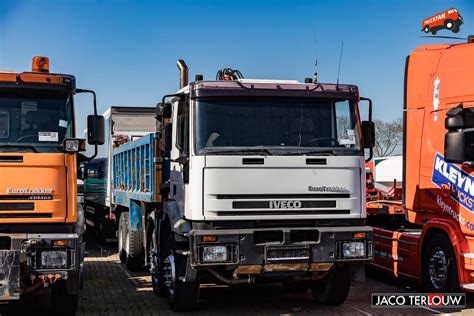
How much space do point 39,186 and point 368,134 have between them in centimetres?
410

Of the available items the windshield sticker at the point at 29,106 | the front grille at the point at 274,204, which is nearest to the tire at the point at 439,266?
the front grille at the point at 274,204

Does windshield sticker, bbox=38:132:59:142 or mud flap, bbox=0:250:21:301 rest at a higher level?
windshield sticker, bbox=38:132:59:142

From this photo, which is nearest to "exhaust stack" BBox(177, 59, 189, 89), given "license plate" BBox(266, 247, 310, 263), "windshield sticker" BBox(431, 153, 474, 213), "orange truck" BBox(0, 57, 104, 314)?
"orange truck" BBox(0, 57, 104, 314)

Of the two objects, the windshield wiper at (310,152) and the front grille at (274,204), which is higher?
the windshield wiper at (310,152)

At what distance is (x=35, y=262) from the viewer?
24.7 ft

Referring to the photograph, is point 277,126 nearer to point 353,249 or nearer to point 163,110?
point 163,110

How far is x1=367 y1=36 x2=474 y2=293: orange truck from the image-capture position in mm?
8797

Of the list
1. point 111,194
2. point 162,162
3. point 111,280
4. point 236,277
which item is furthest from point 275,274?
point 111,194

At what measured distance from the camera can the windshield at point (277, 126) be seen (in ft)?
26.5

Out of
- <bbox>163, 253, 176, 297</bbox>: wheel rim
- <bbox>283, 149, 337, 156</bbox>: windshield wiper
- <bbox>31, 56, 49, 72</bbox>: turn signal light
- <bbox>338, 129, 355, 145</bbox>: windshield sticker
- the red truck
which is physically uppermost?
the red truck

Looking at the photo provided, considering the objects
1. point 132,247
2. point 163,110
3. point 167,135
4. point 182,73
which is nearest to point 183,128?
point 163,110

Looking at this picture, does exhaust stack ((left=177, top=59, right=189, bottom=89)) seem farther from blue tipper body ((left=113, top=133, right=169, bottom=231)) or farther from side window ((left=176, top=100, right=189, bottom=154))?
side window ((left=176, top=100, right=189, bottom=154))

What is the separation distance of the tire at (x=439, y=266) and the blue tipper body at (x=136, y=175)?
163 inches

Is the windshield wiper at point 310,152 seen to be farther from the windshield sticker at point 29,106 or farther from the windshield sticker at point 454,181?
the windshield sticker at point 29,106
